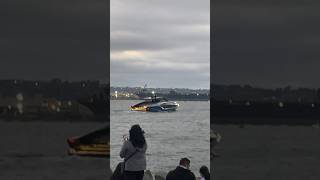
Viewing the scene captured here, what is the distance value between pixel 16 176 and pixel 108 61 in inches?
77.6

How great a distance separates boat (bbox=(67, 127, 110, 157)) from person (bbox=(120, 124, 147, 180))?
106cm

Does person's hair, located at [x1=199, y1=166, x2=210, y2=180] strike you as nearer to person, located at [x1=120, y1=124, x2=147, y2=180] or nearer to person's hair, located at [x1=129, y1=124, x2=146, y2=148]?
person, located at [x1=120, y1=124, x2=147, y2=180]

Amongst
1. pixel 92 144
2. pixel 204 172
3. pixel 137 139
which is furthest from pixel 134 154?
pixel 92 144

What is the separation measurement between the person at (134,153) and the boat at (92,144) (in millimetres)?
1061

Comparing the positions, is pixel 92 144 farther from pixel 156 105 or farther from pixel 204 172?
pixel 156 105

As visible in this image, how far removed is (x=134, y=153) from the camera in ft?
22.2

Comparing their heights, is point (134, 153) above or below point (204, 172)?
above

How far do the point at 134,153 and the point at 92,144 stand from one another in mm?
1620

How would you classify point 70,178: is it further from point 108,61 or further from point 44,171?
point 108,61

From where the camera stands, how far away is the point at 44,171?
7.62m

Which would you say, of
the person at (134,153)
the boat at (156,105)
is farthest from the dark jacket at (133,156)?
the boat at (156,105)

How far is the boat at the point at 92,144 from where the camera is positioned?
309 inches

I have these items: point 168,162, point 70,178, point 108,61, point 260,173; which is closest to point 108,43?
point 108,61

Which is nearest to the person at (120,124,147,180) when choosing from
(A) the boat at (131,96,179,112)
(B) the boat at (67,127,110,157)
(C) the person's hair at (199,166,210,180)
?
(C) the person's hair at (199,166,210,180)
